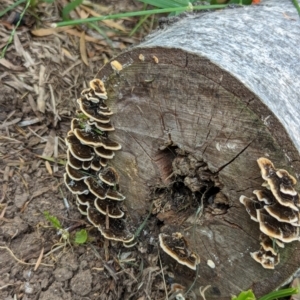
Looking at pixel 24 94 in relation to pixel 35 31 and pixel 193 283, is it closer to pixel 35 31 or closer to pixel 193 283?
pixel 35 31

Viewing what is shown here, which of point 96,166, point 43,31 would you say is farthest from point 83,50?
point 96,166

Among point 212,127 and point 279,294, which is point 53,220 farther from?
point 279,294

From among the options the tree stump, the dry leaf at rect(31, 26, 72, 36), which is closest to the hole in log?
the tree stump

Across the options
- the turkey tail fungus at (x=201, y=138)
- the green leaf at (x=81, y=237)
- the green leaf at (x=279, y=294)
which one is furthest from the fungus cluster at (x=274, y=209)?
the green leaf at (x=81, y=237)

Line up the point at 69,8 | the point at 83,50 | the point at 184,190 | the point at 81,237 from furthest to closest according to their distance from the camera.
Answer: the point at 83,50 → the point at 69,8 → the point at 81,237 → the point at 184,190

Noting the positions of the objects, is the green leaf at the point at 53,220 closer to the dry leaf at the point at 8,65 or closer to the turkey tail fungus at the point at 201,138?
the turkey tail fungus at the point at 201,138
